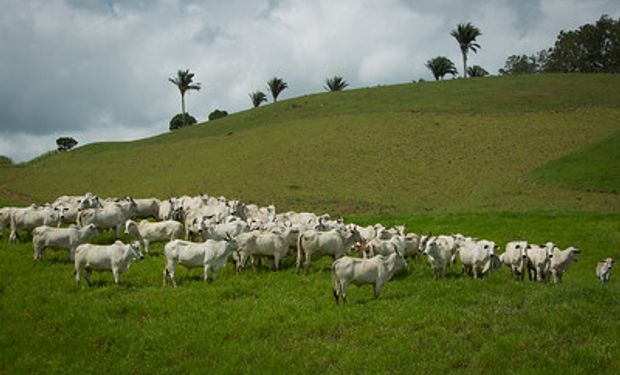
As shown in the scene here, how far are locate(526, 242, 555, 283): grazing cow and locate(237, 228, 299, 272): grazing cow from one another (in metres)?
8.30

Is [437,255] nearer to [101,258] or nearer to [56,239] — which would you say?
[101,258]

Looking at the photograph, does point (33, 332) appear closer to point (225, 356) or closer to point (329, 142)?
point (225, 356)

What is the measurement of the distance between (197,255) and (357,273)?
509 centimetres

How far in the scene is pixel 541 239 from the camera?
28.2m

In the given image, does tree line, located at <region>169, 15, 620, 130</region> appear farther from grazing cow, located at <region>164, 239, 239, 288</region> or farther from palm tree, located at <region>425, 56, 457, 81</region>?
grazing cow, located at <region>164, 239, 239, 288</region>

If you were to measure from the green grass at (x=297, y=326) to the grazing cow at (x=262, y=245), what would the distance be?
0.95 meters

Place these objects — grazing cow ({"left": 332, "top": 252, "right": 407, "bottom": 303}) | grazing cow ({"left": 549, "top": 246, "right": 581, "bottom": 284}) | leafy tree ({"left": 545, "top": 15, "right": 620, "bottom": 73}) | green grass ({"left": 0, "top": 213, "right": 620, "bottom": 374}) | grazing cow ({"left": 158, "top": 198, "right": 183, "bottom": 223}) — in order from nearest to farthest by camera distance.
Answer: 1. green grass ({"left": 0, "top": 213, "right": 620, "bottom": 374})
2. grazing cow ({"left": 332, "top": 252, "right": 407, "bottom": 303})
3. grazing cow ({"left": 549, "top": 246, "right": 581, "bottom": 284})
4. grazing cow ({"left": 158, "top": 198, "right": 183, "bottom": 223})
5. leafy tree ({"left": 545, "top": 15, "right": 620, "bottom": 73})

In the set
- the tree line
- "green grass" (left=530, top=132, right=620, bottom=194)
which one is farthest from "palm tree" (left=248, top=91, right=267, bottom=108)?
"green grass" (left=530, top=132, right=620, bottom=194)

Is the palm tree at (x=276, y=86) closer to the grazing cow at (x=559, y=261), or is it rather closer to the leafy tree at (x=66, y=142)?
the leafy tree at (x=66, y=142)

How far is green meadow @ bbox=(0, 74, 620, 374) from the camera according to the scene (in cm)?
1210

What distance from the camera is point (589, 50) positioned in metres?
114

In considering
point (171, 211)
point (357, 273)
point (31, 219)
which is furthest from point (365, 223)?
point (357, 273)

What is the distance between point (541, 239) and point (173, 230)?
684 inches

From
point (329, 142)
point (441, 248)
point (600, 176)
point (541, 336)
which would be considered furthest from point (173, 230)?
point (329, 142)
